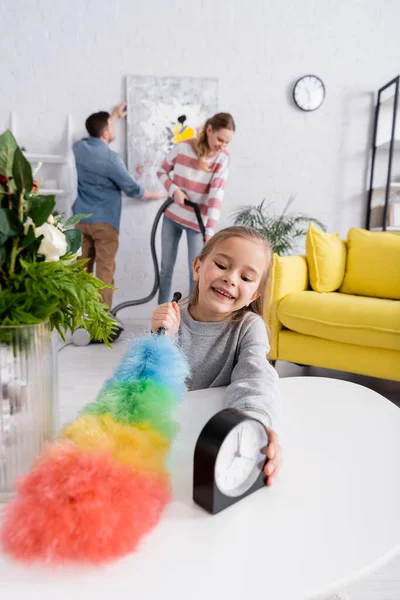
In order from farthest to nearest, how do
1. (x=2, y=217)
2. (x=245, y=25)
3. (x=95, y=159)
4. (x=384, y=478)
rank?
(x=245, y=25)
(x=95, y=159)
(x=384, y=478)
(x=2, y=217)

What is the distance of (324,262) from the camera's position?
260 centimetres

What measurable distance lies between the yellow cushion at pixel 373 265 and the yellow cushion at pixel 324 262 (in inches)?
2.6

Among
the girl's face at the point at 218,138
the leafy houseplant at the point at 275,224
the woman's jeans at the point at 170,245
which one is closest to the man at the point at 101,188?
the woman's jeans at the point at 170,245

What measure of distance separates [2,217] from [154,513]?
0.36 m

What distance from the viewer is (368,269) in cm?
258

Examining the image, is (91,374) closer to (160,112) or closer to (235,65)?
(160,112)

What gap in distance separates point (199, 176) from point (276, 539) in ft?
9.25

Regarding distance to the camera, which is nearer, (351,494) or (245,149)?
(351,494)

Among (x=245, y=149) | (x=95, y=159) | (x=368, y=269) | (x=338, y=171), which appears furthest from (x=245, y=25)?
(x=368, y=269)

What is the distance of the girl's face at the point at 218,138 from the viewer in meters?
2.77

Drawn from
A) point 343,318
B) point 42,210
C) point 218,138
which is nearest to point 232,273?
point 42,210

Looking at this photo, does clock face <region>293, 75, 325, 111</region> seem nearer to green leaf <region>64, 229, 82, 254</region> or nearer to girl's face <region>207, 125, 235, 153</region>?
girl's face <region>207, 125, 235, 153</region>

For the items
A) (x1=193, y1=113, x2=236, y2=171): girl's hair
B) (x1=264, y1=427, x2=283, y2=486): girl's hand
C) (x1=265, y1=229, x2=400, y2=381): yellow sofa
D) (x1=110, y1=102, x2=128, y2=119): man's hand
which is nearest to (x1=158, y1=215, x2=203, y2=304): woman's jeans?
(x1=193, y1=113, x2=236, y2=171): girl's hair

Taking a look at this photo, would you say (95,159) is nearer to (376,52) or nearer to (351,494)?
(376,52)
